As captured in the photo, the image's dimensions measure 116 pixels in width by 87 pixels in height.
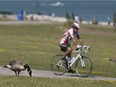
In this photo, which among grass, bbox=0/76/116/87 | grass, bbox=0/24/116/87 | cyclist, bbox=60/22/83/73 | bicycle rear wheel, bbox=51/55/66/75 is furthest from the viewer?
bicycle rear wheel, bbox=51/55/66/75

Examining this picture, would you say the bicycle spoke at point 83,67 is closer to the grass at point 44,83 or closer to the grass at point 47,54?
the grass at point 47,54

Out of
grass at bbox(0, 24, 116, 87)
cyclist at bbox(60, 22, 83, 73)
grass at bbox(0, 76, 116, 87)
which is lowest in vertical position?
grass at bbox(0, 24, 116, 87)

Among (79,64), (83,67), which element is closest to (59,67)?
(79,64)

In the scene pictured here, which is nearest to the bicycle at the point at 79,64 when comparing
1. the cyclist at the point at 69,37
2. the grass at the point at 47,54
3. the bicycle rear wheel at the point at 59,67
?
the bicycle rear wheel at the point at 59,67

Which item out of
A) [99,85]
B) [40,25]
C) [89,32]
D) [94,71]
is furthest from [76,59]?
[40,25]

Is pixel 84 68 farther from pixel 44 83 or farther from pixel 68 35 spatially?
pixel 44 83

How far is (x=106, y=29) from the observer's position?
5397 cm

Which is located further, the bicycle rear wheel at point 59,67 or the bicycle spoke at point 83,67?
the bicycle rear wheel at point 59,67

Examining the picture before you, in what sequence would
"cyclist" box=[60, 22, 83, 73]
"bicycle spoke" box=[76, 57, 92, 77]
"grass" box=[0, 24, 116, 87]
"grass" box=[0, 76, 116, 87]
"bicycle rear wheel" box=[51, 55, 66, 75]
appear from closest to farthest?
1. "grass" box=[0, 76, 116, 87]
2. "grass" box=[0, 24, 116, 87]
3. "cyclist" box=[60, 22, 83, 73]
4. "bicycle spoke" box=[76, 57, 92, 77]
5. "bicycle rear wheel" box=[51, 55, 66, 75]

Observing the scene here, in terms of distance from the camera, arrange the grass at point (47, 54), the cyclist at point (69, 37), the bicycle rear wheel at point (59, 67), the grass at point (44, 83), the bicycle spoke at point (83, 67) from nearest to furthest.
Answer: the grass at point (44, 83) → the grass at point (47, 54) → the cyclist at point (69, 37) → the bicycle spoke at point (83, 67) → the bicycle rear wheel at point (59, 67)

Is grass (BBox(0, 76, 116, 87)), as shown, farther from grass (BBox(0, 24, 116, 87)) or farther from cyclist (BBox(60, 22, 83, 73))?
cyclist (BBox(60, 22, 83, 73))

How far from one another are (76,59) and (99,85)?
3851 mm

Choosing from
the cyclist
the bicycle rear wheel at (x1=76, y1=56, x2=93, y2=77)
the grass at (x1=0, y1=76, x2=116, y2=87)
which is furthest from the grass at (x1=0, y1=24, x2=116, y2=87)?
the cyclist

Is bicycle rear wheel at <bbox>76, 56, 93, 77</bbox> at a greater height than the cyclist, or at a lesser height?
lesser
